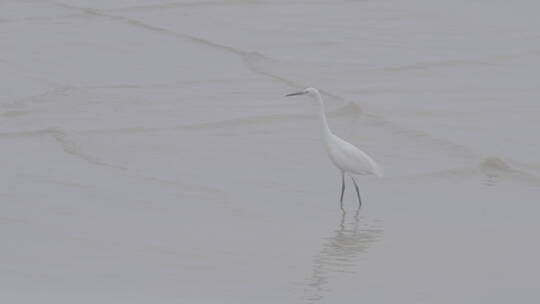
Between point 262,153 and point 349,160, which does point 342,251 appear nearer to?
point 349,160

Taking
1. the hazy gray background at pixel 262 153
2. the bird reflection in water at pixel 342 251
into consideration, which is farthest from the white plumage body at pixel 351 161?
the bird reflection in water at pixel 342 251

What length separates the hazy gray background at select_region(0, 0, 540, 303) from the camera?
863cm

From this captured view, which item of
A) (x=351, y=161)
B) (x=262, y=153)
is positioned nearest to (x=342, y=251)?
(x=351, y=161)

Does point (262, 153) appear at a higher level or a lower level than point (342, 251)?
lower

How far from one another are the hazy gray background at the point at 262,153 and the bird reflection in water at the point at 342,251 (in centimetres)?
2

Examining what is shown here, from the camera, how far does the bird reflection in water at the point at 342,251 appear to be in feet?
27.6

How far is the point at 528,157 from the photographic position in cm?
Result: 1244

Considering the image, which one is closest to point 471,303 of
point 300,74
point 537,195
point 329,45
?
point 537,195

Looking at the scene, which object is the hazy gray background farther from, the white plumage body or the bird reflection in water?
the white plumage body

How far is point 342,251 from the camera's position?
9.34 metres

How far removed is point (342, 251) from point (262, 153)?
3.23 meters

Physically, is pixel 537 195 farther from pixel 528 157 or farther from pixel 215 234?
pixel 215 234

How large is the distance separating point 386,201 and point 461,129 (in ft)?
10.1

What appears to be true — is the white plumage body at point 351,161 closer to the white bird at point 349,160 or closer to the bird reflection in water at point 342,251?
the white bird at point 349,160
